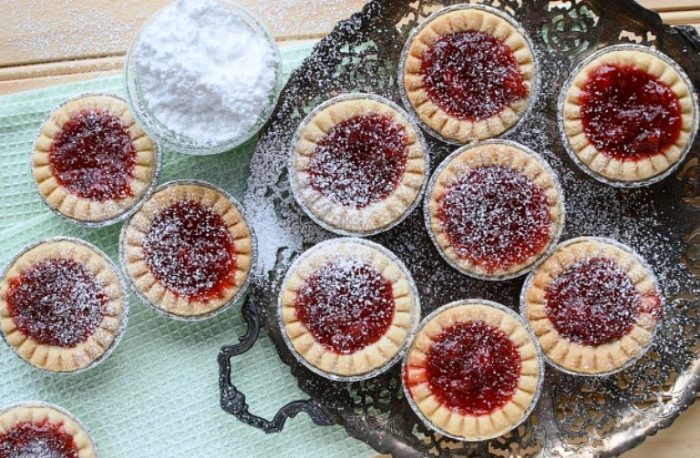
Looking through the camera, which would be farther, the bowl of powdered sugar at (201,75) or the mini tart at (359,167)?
the mini tart at (359,167)

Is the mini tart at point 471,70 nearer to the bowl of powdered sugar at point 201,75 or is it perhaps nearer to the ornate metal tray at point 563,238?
the ornate metal tray at point 563,238

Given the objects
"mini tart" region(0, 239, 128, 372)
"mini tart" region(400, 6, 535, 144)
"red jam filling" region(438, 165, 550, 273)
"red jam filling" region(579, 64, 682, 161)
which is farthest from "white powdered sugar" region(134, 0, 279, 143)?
"red jam filling" region(579, 64, 682, 161)

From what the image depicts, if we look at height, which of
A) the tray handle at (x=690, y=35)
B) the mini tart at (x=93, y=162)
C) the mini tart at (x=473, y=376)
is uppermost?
the tray handle at (x=690, y=35)

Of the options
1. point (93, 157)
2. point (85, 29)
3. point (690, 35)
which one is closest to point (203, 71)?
point (93, 157)

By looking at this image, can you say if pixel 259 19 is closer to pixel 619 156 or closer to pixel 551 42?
pixel 551 42

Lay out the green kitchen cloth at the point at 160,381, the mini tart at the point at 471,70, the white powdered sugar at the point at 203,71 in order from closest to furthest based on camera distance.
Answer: the white powdered sugar at the point at 203,71 → the mini tart at the point at 471,70 → the green kitchen cloth at the point at 160,381

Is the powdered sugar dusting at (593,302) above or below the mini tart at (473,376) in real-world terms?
above

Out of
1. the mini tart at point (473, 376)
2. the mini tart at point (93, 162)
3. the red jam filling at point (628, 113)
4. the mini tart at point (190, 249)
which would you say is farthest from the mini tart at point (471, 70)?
the mini tart at point (93, 162)

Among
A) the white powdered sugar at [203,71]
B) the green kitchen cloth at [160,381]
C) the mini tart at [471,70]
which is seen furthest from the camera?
the green kitchen cloth at [160,381]

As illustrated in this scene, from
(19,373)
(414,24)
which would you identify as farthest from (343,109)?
(19,373)
